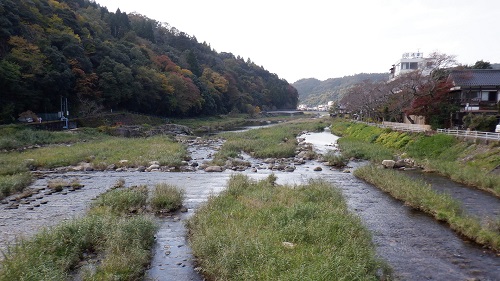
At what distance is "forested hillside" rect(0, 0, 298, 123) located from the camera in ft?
140

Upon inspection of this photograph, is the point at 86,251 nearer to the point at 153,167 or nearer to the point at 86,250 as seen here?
the point at 86,250

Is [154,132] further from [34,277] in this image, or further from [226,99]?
[226,99]

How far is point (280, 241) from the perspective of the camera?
9328mm

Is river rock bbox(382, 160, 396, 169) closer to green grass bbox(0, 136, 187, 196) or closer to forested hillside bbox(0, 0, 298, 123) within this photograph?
green grass bbox(0, 136, 187, 196)

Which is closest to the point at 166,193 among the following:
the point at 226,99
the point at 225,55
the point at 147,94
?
the point at 147,94

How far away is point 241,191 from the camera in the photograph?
1556 centimetres

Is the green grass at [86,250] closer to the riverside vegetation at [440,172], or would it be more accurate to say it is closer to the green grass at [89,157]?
the riverside vegetation at [440,172]

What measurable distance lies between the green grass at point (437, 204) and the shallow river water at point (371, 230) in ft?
1.20

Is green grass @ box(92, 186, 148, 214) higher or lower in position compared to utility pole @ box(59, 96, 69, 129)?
lower

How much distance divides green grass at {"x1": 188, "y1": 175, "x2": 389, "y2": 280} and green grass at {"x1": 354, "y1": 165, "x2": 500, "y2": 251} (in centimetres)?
383

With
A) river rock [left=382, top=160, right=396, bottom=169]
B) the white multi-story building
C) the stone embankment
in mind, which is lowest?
the stone embankment

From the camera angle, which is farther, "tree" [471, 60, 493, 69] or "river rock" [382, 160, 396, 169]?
"tree" [471, 60, 493, 69]

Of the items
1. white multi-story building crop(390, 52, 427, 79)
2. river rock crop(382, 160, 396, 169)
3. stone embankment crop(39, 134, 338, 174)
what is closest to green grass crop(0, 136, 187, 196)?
stone embankment crop(39, 134, 338, 174)

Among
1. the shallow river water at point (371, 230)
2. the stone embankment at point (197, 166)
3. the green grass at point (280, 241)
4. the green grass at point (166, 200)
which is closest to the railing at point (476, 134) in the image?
the shallow river water at point (371, 230)
